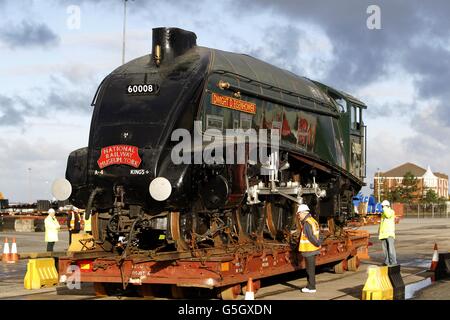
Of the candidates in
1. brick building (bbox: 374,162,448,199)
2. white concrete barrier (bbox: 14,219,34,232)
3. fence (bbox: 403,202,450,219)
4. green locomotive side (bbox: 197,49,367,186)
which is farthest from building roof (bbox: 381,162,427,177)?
green locomotive side (bbox: 197,49,367,186)

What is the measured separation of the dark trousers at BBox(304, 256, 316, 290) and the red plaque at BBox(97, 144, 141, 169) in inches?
154

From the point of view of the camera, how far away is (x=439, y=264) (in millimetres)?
15430

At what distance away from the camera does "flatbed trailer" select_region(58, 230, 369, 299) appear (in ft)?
36.0

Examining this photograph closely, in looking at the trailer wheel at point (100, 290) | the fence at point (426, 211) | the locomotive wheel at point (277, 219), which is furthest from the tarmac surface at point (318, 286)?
the fence at point (426, 211)

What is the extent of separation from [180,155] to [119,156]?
103cm

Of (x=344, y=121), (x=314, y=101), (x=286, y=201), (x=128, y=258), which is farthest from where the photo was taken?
(x=344, y=121)

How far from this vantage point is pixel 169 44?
41.2 ft

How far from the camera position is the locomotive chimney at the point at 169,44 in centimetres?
1248

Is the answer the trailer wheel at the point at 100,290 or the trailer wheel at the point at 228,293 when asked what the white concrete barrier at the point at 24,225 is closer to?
the trailer wheel at the point at 100,290

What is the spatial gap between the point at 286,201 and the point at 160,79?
4513mm

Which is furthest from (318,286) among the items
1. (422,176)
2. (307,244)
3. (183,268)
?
(422,176)

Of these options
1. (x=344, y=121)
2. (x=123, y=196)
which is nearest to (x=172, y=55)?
(x=123, y=196)

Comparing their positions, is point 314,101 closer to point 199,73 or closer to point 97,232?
point 199,73

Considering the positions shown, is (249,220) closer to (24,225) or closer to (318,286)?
(318,286)
